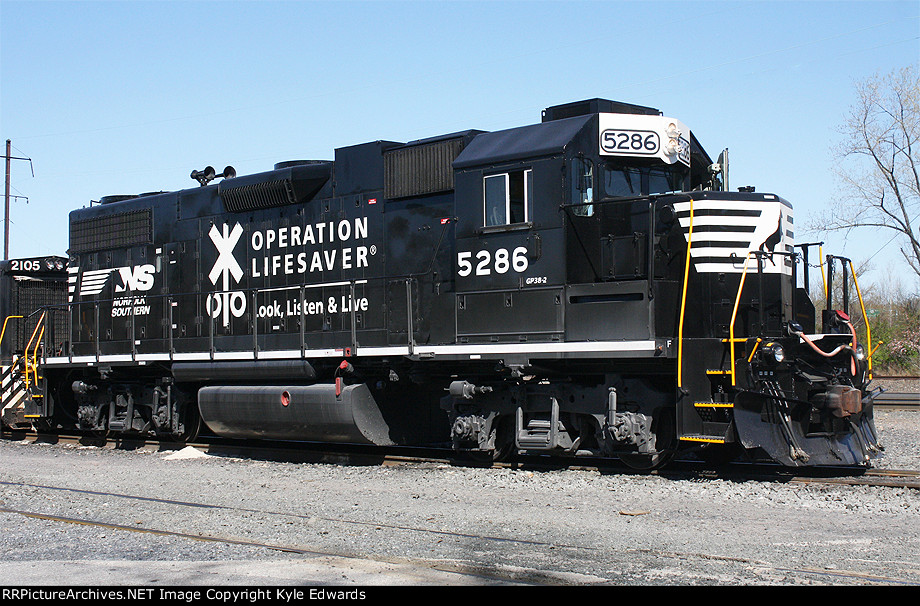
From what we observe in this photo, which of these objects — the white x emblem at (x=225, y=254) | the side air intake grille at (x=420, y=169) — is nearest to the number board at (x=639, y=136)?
the side air intake grille at (x=420, y=169)

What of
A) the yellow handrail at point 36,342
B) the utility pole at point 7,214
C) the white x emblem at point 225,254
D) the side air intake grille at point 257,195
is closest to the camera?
the side air intake grille at point 257,195

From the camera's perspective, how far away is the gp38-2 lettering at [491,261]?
940 centimetres

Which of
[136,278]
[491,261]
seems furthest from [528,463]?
[136,278]

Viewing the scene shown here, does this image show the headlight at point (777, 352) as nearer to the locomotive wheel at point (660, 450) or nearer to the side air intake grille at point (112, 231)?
the locomotive wheel at point (660, 450)

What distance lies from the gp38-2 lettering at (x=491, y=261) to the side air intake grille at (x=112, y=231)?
623cm

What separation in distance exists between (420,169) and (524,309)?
2320mm

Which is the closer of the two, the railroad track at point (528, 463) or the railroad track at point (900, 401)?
the railroad track at point (528, 463)

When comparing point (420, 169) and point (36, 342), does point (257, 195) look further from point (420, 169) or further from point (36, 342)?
point (36, 342)

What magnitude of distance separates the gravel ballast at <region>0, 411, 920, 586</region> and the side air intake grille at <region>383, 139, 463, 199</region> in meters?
3.22

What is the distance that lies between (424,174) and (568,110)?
1838mm

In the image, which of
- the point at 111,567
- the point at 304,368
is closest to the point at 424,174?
the point at 304,368

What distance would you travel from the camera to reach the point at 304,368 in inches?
443

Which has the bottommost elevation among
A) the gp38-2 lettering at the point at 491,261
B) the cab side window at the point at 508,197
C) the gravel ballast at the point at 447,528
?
the gravel ballast at the point at 447,528

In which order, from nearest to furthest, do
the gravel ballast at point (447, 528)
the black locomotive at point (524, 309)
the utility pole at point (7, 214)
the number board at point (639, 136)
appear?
the gravel ballast at point (447, 528) < the black locomotive at point (524, 309) < the number board at point (639, 136) < the utility pole at point (7, 214)
